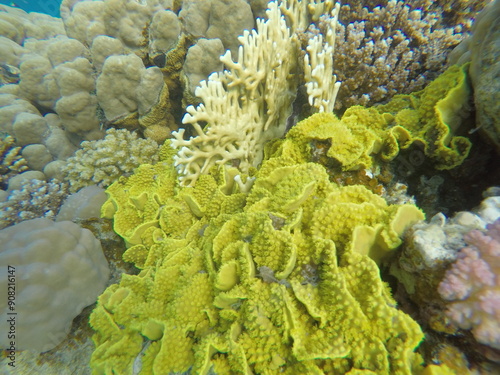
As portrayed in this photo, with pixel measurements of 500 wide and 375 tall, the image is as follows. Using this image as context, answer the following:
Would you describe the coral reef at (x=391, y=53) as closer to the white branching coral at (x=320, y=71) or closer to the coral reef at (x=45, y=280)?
the white branching coral at (x=320, y=71)

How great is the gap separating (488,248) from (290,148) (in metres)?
1.83

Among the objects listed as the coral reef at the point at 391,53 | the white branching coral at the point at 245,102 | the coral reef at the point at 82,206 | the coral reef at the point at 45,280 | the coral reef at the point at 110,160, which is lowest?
the coral reef at the point at 45,280

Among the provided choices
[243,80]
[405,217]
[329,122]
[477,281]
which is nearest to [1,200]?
[243,80]

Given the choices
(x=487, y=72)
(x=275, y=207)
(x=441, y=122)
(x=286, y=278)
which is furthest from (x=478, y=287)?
(x=487, y=72)

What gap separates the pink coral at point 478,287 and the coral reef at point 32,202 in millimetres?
5467

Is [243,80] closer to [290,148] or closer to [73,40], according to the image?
[290,148]

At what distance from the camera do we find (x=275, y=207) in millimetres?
2170

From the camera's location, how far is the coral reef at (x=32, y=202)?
4191mm

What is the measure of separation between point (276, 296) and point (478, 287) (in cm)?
116

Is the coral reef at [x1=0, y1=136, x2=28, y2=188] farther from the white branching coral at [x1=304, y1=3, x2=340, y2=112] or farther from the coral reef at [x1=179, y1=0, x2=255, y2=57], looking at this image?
the white branching coral at [x1=304, y1=3, x2=340, y2=112]

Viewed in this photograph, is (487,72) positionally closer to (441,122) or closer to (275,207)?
(441,122)

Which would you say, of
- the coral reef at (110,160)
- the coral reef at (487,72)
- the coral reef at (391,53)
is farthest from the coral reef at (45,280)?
the coral reef at (487,72)

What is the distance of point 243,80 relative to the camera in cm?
297

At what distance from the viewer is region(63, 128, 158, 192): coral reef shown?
414cm
